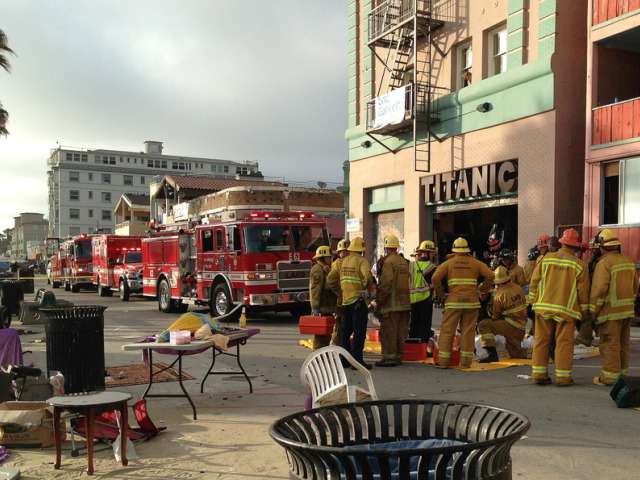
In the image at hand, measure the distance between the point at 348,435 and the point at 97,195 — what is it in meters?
88.5

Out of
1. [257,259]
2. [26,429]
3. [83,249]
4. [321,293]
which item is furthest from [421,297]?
[83,249]

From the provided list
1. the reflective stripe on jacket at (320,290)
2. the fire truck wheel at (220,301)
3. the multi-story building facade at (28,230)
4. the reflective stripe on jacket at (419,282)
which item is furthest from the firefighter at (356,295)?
the multi-story building facade at (28,230)

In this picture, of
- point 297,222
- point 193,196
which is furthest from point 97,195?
point 297,222

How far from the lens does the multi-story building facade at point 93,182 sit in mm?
82812

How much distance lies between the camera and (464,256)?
8.29 metres

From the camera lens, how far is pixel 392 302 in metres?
8.49

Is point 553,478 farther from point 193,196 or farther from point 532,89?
point 193,196

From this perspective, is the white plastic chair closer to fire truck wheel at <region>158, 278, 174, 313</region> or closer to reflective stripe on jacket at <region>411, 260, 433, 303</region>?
reflective stripe on jacket at <region>411, 260, 433, 303</region>

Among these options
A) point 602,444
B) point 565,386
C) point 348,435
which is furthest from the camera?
point 565,386

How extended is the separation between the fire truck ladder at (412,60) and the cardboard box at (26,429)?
1493cm

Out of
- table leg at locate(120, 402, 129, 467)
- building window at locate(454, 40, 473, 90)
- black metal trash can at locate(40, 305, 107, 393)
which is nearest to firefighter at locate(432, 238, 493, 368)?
black metal trash can at locate(40, 305, 107, 393)

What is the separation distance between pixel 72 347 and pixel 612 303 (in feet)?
19.3

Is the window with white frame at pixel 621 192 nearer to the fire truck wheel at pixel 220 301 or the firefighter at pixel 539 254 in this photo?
the firefighter at pixel 539 254

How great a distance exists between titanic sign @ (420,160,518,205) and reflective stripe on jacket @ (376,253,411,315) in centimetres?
868
